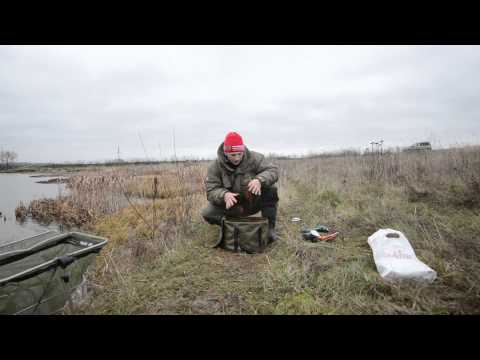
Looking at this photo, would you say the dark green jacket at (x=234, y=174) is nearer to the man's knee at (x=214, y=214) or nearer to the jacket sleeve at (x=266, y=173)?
the jacket sleeve at (x=266, y=173)

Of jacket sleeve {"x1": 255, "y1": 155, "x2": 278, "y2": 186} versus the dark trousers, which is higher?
jacket sleeve {"x1": 255, "y1": 155, "x2": 278, "y2": 186}

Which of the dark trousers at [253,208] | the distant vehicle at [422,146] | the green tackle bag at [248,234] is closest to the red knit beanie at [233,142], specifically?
the dark trousers at [253,208]

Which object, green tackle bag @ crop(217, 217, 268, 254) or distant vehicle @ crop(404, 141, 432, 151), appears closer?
green tackle bag @ crop(217, 217, 268, 254)

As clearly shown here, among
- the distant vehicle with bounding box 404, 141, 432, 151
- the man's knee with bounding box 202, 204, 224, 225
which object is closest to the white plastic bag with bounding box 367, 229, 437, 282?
the man's knee with bounding box 202, 204, 224, 225

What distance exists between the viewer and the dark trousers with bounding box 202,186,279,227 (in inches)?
121

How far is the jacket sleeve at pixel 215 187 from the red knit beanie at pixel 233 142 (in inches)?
14.1

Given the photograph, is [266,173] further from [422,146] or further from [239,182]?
[422,146]

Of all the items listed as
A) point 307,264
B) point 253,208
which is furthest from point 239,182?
point 307,264

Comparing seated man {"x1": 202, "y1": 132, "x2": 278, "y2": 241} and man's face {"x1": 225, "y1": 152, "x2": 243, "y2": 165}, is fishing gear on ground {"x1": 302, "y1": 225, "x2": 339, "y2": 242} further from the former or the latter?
man's face {"x1": 225, "y1": 152, "x2": 243, "y2": 165}

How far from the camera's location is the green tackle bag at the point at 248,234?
2766 mm
